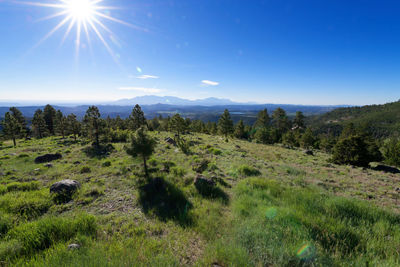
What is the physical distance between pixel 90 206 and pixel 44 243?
3052 millimetres

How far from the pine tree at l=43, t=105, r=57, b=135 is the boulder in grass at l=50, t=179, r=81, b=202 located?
68488mm

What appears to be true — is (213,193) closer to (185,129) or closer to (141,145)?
(141,145)

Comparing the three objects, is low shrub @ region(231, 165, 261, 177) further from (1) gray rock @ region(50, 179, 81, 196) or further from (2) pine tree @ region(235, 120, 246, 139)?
(2) pine tree @ region(235, 120, 246, 139)

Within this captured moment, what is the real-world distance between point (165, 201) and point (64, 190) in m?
5.88

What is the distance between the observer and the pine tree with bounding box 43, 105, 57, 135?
54812mm

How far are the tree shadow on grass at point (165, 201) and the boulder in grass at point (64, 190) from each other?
367 centimetres

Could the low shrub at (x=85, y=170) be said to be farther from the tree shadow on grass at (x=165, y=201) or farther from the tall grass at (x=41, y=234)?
the tall grass at (x=41, y=234)

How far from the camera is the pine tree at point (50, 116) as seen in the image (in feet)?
180

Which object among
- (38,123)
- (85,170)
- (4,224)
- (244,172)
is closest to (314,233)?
(244,172)

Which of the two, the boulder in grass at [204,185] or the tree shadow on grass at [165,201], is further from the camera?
the boulder in grass at [204,185]

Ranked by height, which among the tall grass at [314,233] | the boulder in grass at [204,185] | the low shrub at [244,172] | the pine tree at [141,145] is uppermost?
the pine tree at [141,145]

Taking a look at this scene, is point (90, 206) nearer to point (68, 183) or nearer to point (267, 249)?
point (68, 183)

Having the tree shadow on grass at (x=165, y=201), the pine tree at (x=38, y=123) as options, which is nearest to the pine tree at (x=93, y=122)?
the tree shadow on grass at (x=165, y=201)

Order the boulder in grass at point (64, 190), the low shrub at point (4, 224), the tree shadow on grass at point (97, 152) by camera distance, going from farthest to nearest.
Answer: the tree shadow on grass at point (97, 152) < the boulder in grass at point (64, 190) < the low shrub at point (4, 224)
